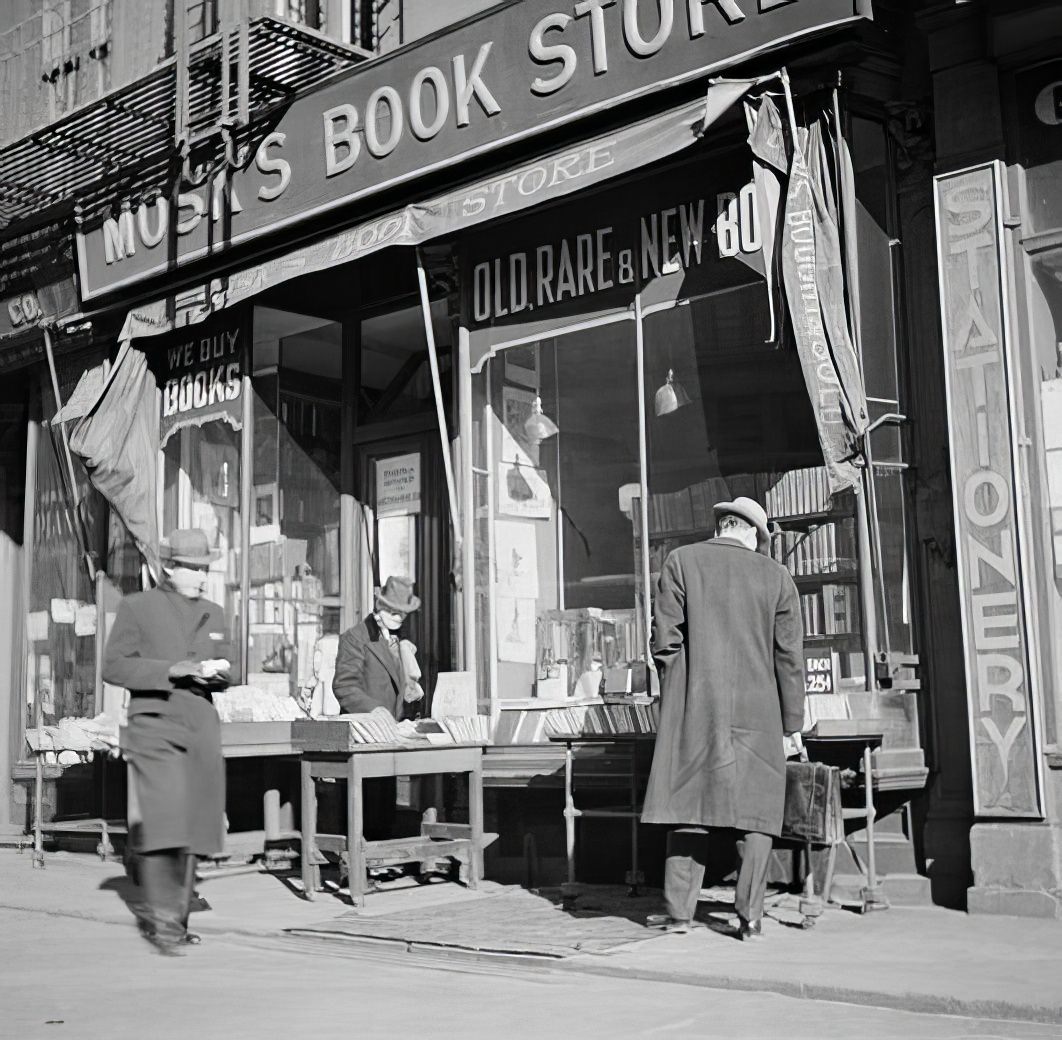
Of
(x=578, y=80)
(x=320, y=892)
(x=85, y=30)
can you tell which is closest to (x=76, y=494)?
(x=85, y=30)

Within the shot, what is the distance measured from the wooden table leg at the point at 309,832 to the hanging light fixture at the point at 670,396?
340cm

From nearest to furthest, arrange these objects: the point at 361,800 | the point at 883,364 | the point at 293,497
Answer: the point at 883,364 < the point at 361,800 < the point at 293,497

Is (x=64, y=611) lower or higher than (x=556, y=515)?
lower

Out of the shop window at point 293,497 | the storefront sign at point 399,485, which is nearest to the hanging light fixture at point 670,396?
the storefront sign at point 399,485

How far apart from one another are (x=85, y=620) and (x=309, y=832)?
589 centimetres

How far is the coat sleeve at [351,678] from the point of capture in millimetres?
10820

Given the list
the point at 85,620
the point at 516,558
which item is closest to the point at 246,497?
the point at 85,620

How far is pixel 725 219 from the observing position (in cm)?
972

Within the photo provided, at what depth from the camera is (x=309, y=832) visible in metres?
9.59

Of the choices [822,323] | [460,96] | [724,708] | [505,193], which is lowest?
→ [724,708]

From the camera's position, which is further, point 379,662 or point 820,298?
point 379,662

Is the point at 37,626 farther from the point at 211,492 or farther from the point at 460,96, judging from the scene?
the point at 460,96

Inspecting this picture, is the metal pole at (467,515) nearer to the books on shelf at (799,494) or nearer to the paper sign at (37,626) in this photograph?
the books on shelf at (799,494)

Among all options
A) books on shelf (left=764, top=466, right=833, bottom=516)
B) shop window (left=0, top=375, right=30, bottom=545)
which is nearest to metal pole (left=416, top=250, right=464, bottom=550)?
books on shelf (left=764, top=466, right=833, bottom=516)
